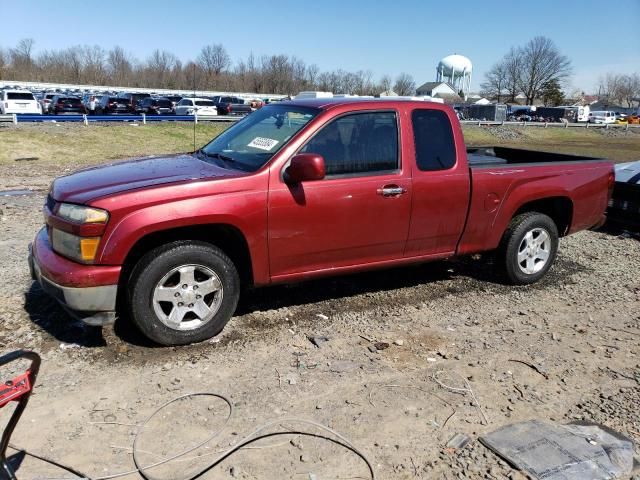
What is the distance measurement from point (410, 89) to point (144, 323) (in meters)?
107

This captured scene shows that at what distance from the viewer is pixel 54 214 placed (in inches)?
153

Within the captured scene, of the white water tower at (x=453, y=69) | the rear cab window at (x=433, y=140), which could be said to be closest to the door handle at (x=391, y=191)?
the rear cab window at (x=433, y=140)

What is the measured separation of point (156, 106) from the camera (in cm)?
3891

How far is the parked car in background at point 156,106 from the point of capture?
37562 mm

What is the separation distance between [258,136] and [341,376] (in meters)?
2.16

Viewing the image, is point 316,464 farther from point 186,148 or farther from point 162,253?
point 186,148

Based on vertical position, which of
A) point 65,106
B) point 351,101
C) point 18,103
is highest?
point 65,106

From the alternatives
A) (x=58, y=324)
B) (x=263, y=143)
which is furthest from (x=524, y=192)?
(x=58, y=324)

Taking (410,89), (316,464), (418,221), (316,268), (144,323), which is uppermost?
(410,89)

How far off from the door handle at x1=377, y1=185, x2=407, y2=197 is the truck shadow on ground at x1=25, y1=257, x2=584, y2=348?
43.7 inches

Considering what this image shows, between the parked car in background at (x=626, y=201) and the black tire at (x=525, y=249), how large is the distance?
289 cm

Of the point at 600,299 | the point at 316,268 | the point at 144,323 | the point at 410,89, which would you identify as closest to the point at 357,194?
the point at 316,268

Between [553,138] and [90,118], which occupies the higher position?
[90,118]

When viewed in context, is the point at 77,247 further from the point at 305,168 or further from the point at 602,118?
the point at 602,118
